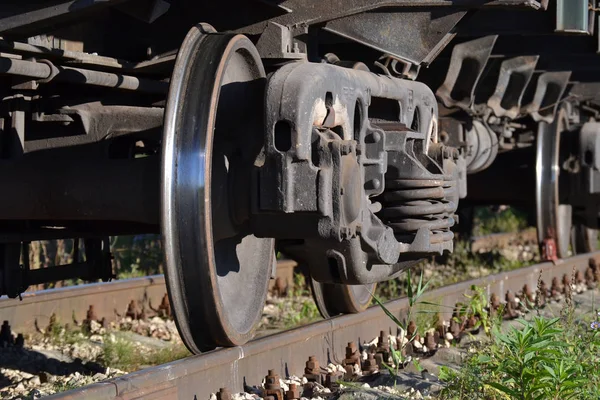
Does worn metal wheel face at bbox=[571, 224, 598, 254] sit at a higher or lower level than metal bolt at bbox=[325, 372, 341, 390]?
higher

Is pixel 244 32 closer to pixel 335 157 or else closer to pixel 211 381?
pixel 335 157

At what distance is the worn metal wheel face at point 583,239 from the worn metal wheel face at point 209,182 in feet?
19.4

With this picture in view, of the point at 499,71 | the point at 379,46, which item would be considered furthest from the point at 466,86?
the point at 379,46

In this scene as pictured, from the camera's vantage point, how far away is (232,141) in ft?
14.7

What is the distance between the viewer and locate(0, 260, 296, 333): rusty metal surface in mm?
5977

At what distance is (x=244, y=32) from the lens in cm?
462

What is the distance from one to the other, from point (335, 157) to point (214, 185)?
1.78 ft

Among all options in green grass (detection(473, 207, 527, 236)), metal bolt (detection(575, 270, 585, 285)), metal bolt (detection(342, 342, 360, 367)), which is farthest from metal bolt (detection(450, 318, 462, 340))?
green grass (detection(473, 207, 527, 236))

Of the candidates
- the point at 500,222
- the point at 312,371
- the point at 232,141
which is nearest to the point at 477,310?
the point at 312,371

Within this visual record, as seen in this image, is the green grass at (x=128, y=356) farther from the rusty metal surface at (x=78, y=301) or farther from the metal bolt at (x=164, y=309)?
the metal bolt at (x=164, y=309)

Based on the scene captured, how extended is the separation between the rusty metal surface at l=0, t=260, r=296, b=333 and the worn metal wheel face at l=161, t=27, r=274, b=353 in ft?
6.61

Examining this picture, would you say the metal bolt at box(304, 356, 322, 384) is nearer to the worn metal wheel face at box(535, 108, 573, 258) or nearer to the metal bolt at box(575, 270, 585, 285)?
the metal bolt at box(575, 270, 585, 285)

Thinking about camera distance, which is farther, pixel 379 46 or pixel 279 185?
pixel 379 46

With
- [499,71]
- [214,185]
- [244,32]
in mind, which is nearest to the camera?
[214,185]
